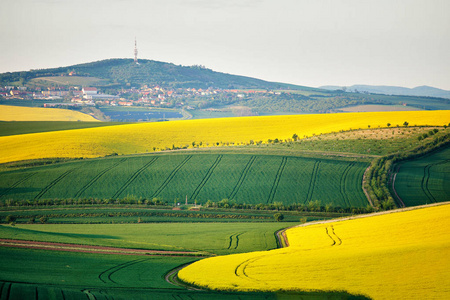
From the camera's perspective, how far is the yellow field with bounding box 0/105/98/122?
158 metres

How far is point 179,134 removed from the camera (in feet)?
389

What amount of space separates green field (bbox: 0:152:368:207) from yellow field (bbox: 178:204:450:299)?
26.3 meters

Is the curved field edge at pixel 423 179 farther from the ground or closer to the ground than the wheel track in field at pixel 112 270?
farther from the ground

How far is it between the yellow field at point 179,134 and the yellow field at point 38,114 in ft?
147

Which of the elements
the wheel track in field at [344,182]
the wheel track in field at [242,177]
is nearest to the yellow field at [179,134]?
the wheel track in field at [242,177]

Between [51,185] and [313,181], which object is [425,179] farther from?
[51,185]

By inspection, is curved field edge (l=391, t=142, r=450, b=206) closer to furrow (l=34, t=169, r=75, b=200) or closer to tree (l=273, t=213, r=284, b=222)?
tree (l=273, t=213, r=284, b=222)

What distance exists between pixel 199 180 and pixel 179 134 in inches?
1450

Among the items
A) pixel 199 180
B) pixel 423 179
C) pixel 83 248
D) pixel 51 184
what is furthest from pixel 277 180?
pixel 83 248

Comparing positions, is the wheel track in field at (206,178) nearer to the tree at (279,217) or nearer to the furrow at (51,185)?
the tree at (279,217)

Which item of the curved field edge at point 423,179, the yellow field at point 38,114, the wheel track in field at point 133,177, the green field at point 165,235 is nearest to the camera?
the green field at point 165,235

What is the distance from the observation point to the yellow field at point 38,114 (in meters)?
158

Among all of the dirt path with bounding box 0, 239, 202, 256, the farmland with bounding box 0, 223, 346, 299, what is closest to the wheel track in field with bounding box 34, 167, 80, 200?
the farmland with bounding box 0, 223, 346, 299

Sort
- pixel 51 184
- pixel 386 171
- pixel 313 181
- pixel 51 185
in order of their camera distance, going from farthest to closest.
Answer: pixel 386 171, pixel 51 184, pixel 313 181, pixel 51 185
